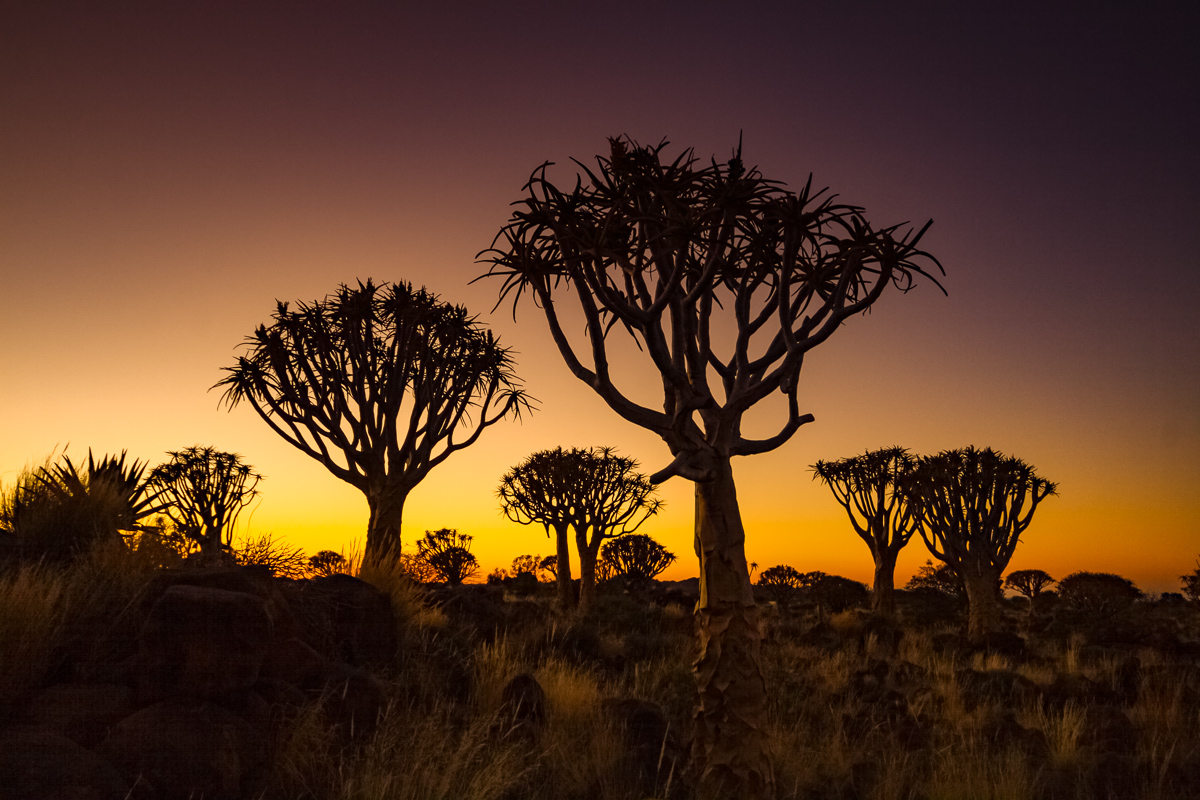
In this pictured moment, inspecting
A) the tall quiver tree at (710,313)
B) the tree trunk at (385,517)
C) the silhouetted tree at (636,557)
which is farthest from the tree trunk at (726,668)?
the silhouetted tree at (636,557)

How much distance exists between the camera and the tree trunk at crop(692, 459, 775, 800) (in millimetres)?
5684

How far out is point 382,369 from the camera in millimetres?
14453

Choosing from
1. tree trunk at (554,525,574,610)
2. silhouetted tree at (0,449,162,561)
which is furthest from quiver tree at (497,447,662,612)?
silhouetted tree at (0,449,162,561)

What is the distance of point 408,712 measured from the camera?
6.53 meters

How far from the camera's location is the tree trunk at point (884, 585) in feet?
72.3

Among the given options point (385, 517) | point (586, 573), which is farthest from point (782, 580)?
point (385, 517)

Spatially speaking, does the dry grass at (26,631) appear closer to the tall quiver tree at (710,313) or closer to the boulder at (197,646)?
the boulder at (197,646)

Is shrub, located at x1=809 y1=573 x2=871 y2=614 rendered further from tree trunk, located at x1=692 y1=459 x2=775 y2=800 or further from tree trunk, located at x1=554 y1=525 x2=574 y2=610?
tree trunk, located at x1=692 y1=459 x2=775 y2=800

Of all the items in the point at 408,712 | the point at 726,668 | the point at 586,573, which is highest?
the point at 586,573

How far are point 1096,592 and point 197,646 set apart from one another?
32229 millimetres

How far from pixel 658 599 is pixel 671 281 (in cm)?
2099

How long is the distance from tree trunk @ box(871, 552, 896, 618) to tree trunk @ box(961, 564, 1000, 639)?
12.8 feet

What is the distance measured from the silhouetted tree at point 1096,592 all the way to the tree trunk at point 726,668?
23.0 meters

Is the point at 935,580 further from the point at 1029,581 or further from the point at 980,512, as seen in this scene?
the point at 980,512
